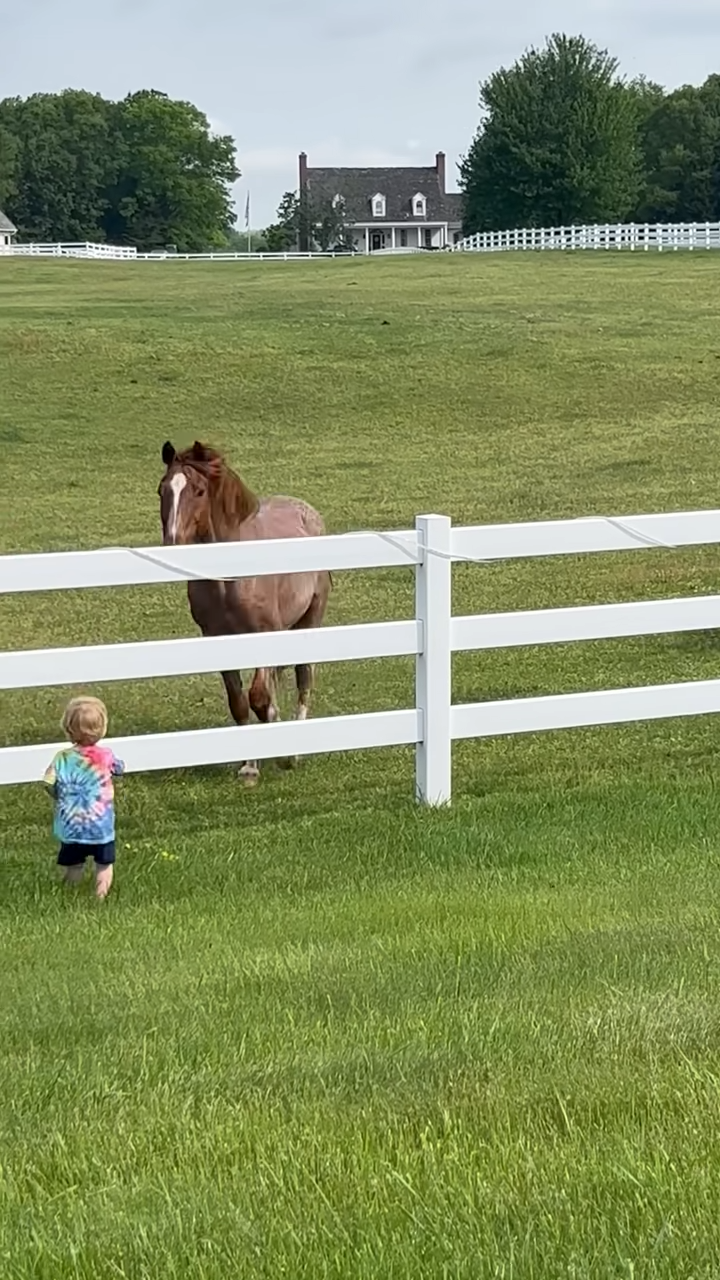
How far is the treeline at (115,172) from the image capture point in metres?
127

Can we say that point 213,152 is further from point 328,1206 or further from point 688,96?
point 328,1206

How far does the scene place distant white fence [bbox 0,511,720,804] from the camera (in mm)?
7742

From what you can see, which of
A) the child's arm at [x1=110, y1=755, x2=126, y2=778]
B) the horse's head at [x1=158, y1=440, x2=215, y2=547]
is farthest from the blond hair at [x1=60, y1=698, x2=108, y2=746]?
the horse's head at [x1=158, y1=440, x2=215, y2=547]

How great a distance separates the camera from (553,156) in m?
88.4

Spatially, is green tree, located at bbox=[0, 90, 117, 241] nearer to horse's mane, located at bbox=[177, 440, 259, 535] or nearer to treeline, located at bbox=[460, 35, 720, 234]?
treeline, located at bbox=[460, 35, 720, 234]

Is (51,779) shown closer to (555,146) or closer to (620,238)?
(620,238)

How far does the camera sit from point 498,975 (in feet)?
18.3

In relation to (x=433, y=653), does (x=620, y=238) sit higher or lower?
higher

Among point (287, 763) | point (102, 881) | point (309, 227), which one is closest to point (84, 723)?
point (102, 881)

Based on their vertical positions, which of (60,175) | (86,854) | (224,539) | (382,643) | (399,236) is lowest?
(86,854)

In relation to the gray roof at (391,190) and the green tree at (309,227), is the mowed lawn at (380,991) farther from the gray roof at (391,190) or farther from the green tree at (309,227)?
the gray roof at (391,190)

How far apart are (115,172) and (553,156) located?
5522cm

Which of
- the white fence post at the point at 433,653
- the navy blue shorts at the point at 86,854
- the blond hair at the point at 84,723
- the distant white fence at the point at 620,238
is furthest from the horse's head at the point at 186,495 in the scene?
the distant white fence at the point at 620,238

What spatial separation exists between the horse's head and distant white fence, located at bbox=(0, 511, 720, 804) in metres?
1.67
